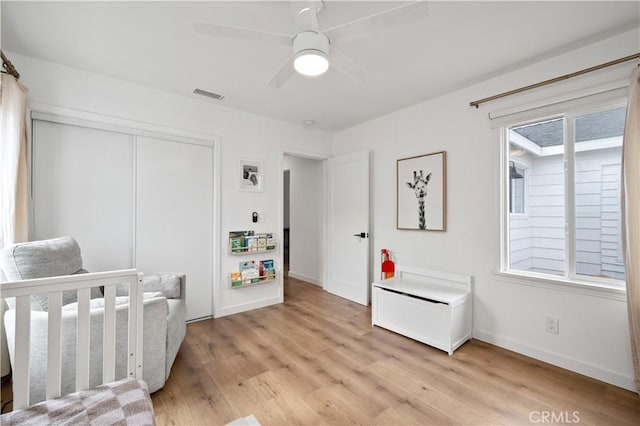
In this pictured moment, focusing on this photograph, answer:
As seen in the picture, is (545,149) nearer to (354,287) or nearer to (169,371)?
(354,287)

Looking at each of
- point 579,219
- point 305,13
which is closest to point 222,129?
point 305,13

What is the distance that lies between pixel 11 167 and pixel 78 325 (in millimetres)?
1545

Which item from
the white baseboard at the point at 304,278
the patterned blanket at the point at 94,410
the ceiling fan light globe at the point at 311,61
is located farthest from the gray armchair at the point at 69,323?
the white baseboard at the point at 304,278

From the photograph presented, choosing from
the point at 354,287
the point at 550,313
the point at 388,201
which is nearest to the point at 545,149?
the point at 550,313

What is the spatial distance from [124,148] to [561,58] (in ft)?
12.7

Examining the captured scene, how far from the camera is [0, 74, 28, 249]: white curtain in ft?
6.28

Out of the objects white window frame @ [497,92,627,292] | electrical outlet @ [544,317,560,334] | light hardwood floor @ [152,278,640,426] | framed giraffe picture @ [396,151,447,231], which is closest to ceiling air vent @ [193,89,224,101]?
framed giraffe picture @ [396,151,447,231]

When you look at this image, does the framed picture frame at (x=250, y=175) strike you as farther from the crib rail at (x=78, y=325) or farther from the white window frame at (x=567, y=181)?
the white window frame at (x=567, y=181)

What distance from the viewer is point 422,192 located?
3.15 meters

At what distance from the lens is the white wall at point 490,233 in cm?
202

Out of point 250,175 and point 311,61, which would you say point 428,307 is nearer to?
point 311,61

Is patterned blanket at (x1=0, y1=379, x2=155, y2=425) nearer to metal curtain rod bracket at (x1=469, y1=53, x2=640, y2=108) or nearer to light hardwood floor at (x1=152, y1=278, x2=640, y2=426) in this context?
light hardwood floor at (x1=152, y1=278, x2=640, y2=426)

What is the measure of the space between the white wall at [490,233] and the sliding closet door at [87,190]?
2.83 metres

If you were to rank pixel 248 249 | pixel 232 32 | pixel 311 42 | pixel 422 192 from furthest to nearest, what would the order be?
1. pixel 248 249
2. pixel 422 192
3. pixel 311 42
4. pixel 232 32
